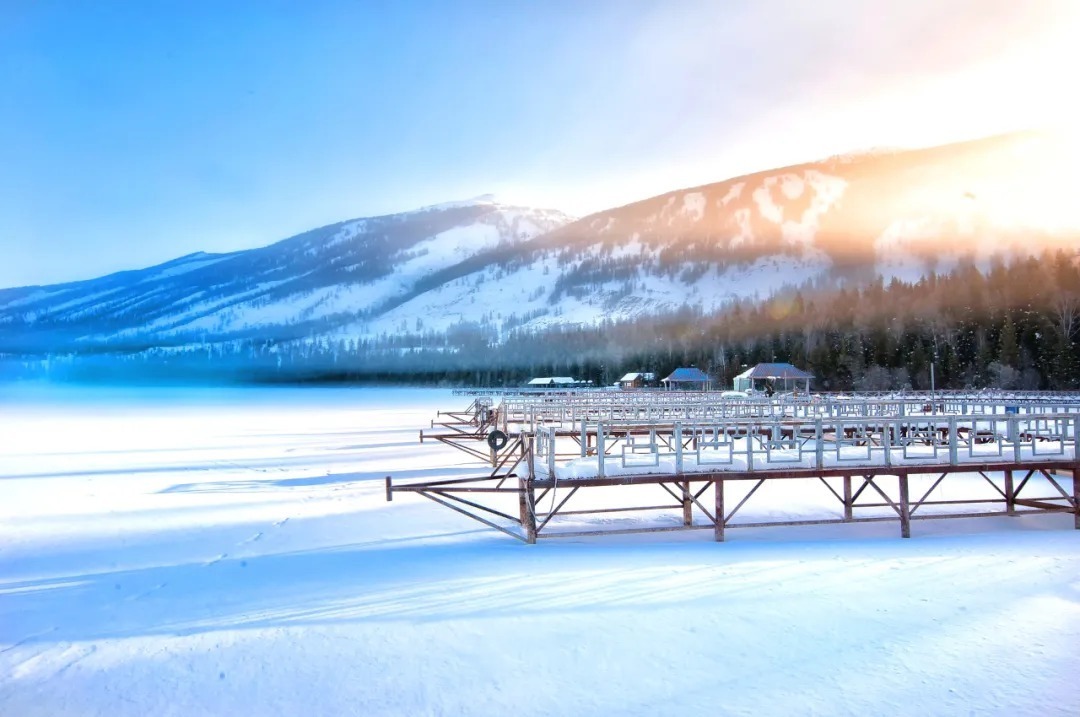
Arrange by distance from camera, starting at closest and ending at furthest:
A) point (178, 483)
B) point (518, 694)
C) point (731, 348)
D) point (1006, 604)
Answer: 1. point (518, 694)
2. point (1006, 604)
3. point (178, 483)
4. point (731, 348)

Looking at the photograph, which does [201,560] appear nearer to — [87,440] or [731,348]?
[87,440]

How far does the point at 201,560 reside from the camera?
12.1 metres

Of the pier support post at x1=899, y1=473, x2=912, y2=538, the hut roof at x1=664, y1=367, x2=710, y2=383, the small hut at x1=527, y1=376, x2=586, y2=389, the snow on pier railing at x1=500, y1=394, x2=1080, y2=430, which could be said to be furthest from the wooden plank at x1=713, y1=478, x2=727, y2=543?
the small hut at x1=527, y1=376, x2=586, y2=389

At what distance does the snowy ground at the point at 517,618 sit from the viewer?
22.6 feet

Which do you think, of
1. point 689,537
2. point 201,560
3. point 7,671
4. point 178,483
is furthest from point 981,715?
point 178,483

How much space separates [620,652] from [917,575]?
5.68 m

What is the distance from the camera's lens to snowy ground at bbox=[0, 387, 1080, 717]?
22.6 ft

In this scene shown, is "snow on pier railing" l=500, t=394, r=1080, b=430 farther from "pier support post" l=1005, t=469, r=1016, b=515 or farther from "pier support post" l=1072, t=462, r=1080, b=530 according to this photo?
"pier support post" l=1072, t=462, r=1080, b=530

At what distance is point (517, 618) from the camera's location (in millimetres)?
8891

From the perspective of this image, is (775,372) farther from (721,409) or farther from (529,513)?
(529,513)

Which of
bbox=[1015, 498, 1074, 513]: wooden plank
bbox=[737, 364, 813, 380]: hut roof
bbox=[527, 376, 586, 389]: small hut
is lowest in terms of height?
bbox=[527, 376, 586, 389]: small hut

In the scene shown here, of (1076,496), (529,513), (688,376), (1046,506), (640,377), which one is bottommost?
(1046,506)

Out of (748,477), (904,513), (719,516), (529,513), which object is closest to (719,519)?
(719,516)

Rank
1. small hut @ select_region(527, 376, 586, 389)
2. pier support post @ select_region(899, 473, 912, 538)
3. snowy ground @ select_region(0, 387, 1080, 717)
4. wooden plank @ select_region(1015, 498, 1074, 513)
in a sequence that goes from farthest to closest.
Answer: small hut @ select_region(527, 376, 586, 389) < wooden plank @ select_region(1015, 498, 1074, 513) < pier support post @ select_region(899, 473, 912, 538) < snowy ground @ select_region(0, 387, 1080, 717)
